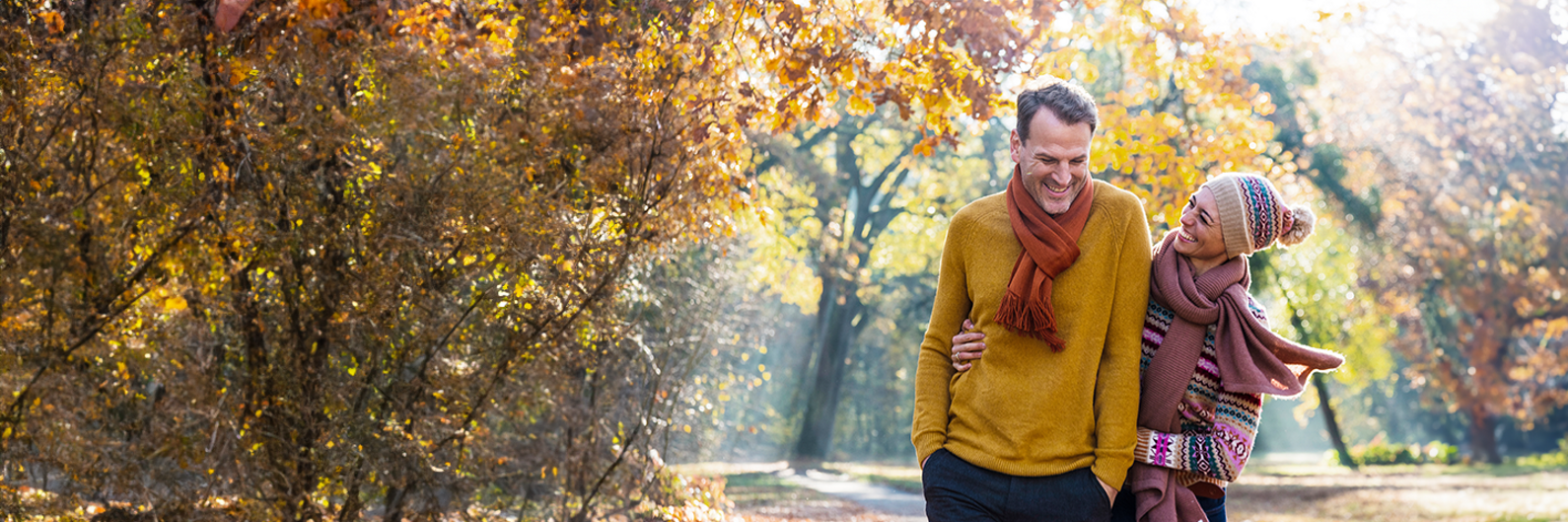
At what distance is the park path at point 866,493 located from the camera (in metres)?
14.8

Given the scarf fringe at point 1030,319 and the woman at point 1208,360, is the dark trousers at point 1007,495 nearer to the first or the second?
the woman at point 1208,360

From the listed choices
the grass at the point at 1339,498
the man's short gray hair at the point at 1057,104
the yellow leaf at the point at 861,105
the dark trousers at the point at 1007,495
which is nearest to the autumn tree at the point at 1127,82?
the yellow leaf at the point at 861,105

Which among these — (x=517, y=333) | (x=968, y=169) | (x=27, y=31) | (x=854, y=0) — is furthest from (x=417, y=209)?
(x=968, y=169)

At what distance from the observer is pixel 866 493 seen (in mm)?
17922

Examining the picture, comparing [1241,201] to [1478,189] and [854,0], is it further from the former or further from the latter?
[1478,189]

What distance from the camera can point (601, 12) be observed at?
17.0 ft

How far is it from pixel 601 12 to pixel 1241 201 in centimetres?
327

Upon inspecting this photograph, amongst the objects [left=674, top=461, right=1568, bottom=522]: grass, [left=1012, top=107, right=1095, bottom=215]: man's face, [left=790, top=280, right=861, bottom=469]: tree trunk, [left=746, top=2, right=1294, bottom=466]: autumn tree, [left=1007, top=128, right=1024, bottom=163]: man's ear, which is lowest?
[left=674, top=461, right=1568, bottom=522]: grass

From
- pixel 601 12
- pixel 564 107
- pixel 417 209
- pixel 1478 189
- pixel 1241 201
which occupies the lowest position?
pixel 1241 201

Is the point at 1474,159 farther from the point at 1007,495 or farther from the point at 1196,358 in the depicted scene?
Answer: the point at 1007,495

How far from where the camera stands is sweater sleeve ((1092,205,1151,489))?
8.72 ft

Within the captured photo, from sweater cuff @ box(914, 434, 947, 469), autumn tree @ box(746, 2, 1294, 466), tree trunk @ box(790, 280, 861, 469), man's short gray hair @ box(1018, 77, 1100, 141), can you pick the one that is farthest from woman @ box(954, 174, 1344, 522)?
tree trunk @ box(790, 280, 861, 469)

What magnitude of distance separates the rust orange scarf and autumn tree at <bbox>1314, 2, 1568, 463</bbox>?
1863cm

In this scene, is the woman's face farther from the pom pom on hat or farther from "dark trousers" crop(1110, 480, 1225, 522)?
"dark trousers" crop(1110, 480, 1225, 522)
